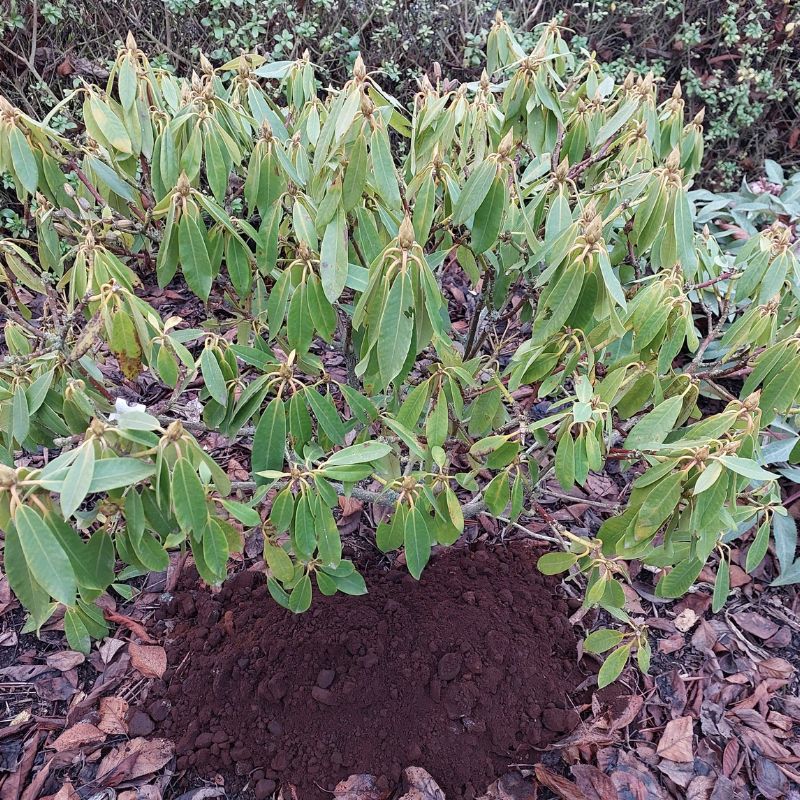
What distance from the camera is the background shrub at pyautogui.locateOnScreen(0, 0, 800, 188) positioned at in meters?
3.82

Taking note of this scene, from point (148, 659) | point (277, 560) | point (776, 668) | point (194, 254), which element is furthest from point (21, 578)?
point (776, 668)


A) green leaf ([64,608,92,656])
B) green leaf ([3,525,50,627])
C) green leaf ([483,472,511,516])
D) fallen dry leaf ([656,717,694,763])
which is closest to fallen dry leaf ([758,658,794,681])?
fallen dry leaf ([656,717,694,763])

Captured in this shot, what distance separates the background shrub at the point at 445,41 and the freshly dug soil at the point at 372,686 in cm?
293

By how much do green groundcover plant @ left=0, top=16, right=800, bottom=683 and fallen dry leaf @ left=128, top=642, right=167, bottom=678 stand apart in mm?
447

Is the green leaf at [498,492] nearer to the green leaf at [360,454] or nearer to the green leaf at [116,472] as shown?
the green leaf at [360,454]

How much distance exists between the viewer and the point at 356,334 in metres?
1.60

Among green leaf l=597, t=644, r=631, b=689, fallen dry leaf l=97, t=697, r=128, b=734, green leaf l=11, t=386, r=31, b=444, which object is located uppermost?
green leaf l=11, t=386, r=31, b=444

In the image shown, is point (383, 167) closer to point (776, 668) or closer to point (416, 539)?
point (416, 539)

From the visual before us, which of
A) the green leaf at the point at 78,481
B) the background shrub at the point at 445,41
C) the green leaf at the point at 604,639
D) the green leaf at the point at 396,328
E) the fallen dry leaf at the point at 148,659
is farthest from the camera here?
the background shrub at the point at 445,41

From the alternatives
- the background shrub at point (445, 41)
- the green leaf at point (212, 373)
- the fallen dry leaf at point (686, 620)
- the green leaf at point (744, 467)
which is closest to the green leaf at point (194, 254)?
the green leaf at point (212, 373)

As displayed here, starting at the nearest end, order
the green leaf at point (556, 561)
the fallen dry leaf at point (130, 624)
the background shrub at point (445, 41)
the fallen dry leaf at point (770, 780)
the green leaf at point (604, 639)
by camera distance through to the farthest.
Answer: the green leaf at point (556, 561) → the green leaf at point (604, 639) → the fallen dry leaf at point (770, 780) → the fallen dry leaf at point (130, 624) → the background shrub at point (445, 41)

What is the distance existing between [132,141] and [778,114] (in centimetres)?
476

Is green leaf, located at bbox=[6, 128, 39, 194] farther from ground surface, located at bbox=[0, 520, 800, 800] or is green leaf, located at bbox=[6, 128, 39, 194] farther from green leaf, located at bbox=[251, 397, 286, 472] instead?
ground surface, located at bbox=[0, 520, 800, 800]

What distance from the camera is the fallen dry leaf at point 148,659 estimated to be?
2.00 meters
